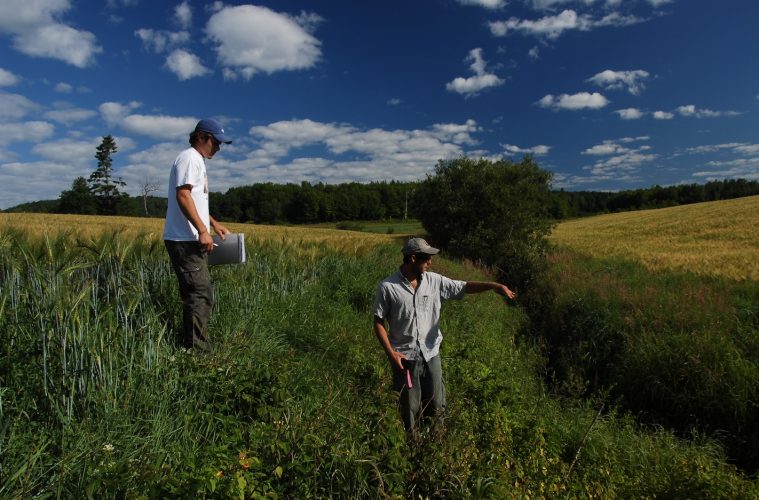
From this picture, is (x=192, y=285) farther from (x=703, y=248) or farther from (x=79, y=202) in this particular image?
(x=79, y=202)

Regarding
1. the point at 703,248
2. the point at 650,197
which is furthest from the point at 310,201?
the point at 703,248

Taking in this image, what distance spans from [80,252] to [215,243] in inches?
69.5

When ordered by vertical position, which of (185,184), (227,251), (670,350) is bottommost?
(670,350)

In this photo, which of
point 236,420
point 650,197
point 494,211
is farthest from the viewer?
point 650,197

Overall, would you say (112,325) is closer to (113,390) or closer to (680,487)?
(113,390)

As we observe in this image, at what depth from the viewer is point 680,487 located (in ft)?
9.92

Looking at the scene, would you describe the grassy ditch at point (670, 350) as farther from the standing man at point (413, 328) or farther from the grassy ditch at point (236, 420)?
the standing man at point (413, 328)

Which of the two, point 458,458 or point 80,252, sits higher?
point 80,252

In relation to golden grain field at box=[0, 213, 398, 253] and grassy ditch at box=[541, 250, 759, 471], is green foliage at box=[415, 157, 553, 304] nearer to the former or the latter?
golden grain field at box=[0, 213, 398, 253]

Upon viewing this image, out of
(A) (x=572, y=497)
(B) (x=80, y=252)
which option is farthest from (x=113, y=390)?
(A) (x=572, y=497)

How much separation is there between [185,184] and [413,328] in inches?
97.9

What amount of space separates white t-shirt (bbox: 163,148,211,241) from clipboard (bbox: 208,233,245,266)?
32 centimetres

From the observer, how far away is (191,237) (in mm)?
4016

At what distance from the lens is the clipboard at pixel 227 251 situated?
4.37 m
